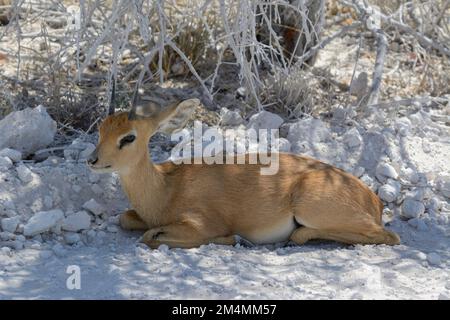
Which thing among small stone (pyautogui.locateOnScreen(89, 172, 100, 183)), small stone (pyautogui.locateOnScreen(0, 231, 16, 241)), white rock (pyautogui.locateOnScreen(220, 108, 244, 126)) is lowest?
small stone (pyautogui.locateOnScreen(0, 231, 16, 241))

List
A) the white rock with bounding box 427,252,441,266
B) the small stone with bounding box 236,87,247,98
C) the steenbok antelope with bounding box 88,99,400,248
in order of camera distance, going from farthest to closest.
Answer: the small stone with bounding box 236,87,247,98, the steenbok antelope with bounding box 88,99,400,248, the white rock with bounding box 427,252,441,266

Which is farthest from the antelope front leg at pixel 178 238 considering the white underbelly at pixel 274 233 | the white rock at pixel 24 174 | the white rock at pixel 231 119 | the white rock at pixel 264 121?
the white rock at pixel 231 119

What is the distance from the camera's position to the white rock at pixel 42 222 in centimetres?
662

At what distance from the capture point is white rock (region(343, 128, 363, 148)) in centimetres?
800

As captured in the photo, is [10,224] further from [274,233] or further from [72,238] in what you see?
[274,233]

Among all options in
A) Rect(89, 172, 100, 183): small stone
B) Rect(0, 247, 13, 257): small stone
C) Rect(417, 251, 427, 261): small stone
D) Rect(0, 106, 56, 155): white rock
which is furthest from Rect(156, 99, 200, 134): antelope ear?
Rect(417, 251, 427, 261): small stone

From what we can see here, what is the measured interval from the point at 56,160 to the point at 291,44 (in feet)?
10.6

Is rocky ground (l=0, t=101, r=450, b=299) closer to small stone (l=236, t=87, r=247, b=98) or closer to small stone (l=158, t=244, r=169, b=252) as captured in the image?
small stone (l=158, t=244, r=169, b=252)

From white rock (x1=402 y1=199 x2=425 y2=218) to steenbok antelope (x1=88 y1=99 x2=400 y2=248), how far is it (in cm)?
42

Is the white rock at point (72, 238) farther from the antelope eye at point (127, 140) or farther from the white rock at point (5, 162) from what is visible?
the white rock at point (5, 162)

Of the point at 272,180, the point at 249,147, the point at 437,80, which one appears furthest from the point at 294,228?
the point at 437,80

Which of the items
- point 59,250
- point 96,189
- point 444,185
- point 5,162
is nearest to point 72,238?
point 59,250

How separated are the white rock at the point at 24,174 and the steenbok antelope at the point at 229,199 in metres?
0.76

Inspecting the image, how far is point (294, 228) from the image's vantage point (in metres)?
6.89
